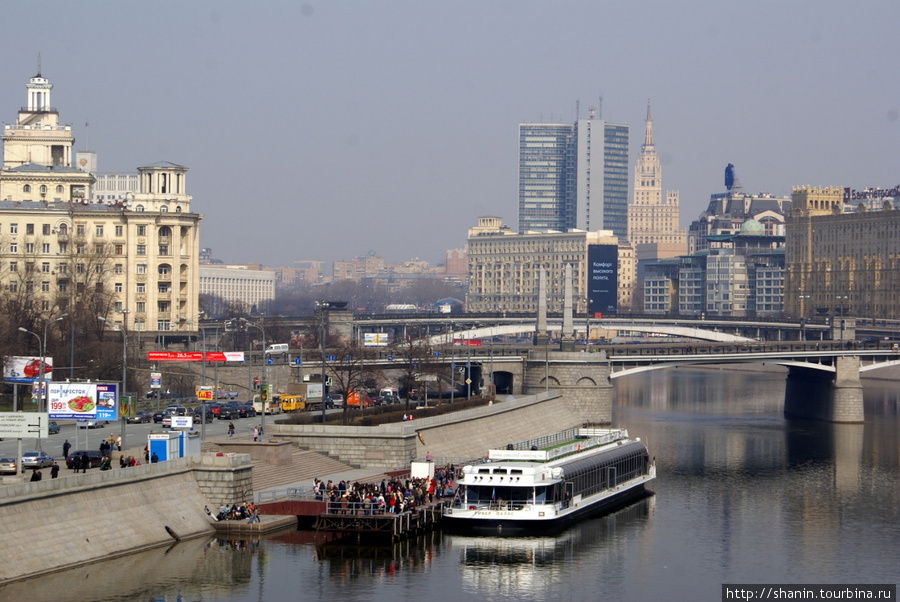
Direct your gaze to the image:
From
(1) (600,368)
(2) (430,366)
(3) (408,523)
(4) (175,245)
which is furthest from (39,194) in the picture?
(3) (408,523)

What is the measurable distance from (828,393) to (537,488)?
73174 millimetres

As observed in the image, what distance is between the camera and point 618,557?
62469mm

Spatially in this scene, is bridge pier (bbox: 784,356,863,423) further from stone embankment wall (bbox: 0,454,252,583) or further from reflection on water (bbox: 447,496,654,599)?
stone embankment wall (bbox: 0,454,252,583)

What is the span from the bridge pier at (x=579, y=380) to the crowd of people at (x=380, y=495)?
5231 cm

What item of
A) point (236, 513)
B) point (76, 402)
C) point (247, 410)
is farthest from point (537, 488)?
point (247, 410)

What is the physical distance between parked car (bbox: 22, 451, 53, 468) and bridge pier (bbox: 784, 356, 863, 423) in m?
82.7

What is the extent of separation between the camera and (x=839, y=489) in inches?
3361

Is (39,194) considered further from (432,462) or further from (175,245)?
(432,462)

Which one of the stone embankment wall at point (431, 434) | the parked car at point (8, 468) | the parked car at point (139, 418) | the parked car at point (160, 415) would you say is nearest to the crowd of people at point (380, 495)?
the stone embankment wall at point (431, 434)

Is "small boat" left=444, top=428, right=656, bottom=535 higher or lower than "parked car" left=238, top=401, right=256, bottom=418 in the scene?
lower

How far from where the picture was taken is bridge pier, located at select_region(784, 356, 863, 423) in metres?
131

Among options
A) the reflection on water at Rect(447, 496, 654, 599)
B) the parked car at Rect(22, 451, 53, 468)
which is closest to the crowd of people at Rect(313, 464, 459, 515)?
the reflection on water at Rect(447, 496, 654, 599)

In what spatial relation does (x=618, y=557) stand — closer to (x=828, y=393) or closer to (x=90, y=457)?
(x=90, y=457)

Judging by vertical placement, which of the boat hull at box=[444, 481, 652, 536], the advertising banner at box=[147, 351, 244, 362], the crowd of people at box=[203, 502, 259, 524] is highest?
the advertising banner at box=[147, 351, 244, 362]
